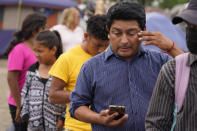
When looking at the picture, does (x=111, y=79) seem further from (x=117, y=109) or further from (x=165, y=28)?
(x=165, y=28)

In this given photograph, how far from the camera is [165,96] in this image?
2.14 metres

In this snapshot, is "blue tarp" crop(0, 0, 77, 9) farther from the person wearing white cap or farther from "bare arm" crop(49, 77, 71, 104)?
the person wearing white cap

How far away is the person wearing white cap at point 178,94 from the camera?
203 cm

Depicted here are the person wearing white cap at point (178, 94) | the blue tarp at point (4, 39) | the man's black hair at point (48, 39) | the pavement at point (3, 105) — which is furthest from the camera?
the blue tarp at point (4, 39)

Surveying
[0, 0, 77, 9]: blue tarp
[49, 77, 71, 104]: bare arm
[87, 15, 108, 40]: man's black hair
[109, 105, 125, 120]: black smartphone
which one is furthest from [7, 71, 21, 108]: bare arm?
[0, 0, 77, 9]: blue tarp

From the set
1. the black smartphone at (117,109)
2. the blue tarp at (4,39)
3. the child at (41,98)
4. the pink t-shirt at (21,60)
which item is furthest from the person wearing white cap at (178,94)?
the blue tarp at (4,39)

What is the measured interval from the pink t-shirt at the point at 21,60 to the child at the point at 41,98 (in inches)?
14.5

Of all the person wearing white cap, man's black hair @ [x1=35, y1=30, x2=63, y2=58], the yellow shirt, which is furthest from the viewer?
man's black hair @ [x1=35, y1=30, x2=63, y2=58]

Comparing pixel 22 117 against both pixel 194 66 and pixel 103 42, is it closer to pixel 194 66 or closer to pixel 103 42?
pixel 103 42

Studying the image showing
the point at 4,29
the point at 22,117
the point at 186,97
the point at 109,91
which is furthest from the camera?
the point at 4,29

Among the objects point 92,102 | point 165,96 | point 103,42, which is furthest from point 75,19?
point 165,96

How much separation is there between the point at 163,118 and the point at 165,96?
0.43 feet

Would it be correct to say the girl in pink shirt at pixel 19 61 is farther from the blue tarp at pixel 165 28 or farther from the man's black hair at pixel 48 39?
the blue tarp at pixel 165 28

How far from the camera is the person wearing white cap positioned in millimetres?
2027
